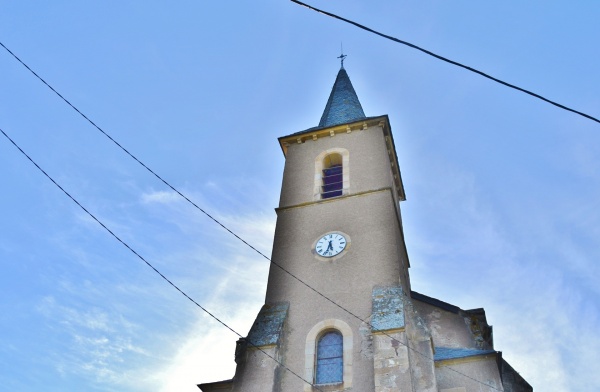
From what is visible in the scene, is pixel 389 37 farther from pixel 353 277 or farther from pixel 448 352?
pixel 448 352

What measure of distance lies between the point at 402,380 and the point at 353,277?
308cm

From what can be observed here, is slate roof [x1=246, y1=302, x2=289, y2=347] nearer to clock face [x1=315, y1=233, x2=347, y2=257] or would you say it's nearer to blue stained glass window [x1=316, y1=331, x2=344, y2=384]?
blue stained glass window [x1=316, y1=331, x2=344, y2=384]

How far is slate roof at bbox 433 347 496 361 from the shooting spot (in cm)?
1172

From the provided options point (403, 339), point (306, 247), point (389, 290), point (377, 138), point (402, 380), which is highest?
point (377, 138)

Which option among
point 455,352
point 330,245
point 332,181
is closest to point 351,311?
point 330,245

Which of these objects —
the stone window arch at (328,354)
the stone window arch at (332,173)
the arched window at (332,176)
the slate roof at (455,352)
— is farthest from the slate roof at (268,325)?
the arched window at (332,176)

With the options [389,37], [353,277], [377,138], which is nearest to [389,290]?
[353,277]

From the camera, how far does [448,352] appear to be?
12523mm

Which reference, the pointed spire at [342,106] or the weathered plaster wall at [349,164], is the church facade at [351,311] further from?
the pointed spire at [342,106]

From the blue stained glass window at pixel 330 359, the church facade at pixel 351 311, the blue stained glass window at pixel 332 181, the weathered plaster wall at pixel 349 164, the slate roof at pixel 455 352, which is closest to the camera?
the church facade at pixel 351 311

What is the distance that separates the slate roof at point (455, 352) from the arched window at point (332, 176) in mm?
5251

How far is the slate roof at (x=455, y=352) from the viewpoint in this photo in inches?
461

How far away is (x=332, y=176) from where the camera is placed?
650 inches

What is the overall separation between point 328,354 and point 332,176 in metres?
6.26
